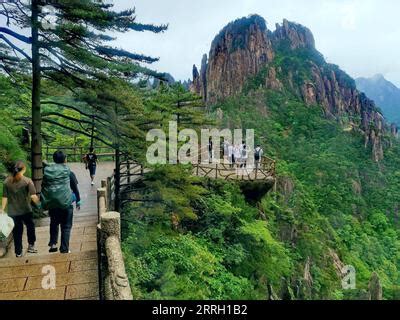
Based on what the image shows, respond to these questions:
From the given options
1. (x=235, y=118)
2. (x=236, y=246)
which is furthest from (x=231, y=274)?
(x=235, y=118)

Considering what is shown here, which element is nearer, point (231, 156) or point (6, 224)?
point (6, 224)

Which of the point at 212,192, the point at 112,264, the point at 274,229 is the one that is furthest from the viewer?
the point at 274,229

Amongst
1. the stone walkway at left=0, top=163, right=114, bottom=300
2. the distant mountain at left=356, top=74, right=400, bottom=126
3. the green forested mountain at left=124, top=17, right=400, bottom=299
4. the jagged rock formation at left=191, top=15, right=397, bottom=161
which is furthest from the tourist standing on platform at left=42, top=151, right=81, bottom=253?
the distant mountain at left=356, top=74, right=400, bottom=126

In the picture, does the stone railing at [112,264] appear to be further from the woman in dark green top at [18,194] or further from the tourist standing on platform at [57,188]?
the woman in dark green top at [18,194]

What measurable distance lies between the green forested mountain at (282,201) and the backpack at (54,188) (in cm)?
459

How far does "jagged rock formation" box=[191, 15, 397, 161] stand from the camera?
72062mm

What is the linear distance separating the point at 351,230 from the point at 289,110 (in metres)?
33.6

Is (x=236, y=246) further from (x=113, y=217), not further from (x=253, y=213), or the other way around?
(x=113, y=217)

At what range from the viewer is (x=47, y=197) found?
5121 millimetres

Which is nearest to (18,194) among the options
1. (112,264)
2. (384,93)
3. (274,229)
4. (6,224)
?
(6,224)

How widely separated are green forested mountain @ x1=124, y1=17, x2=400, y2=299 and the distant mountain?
90.3 metres

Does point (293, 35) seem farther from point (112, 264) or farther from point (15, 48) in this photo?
point (112, 264)

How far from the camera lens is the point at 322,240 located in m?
27.3

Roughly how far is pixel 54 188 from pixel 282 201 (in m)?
24.8
